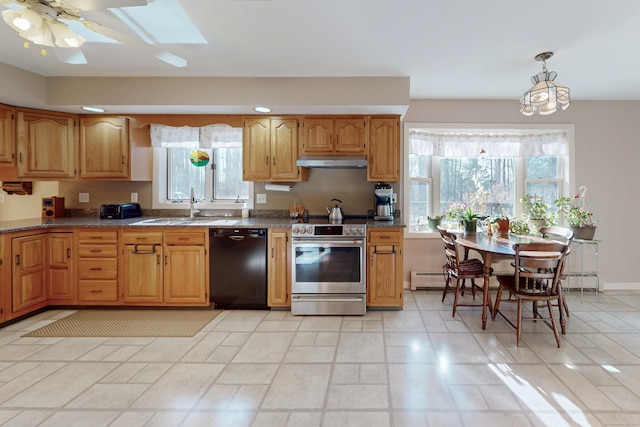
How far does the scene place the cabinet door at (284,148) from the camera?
3.73 meters

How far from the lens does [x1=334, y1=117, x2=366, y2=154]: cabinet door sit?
369 centimetres

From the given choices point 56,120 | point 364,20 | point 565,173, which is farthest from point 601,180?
point 56,120

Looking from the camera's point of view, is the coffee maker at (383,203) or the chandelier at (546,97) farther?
the coffee maker at (383,203)

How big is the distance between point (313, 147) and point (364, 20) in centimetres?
156

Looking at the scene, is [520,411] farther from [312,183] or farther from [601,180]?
[601,180]

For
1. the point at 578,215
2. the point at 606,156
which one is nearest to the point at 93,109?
the point at 578,215

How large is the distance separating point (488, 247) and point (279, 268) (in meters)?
2.01

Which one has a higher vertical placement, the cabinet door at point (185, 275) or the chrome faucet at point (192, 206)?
the chrome faucet at point (192, 206)

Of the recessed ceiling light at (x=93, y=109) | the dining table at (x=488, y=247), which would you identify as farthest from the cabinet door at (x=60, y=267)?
the dining table at (x=488, y=247)

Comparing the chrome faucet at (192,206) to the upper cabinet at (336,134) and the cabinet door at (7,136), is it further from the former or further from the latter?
the cabinet door at (7,136)

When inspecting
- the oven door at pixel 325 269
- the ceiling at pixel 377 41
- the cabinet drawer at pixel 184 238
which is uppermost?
the ceiling at pixel 377 41

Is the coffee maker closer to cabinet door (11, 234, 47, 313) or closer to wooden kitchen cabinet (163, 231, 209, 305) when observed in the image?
wooden kitchen cabinet (163, 231, 209, 305)

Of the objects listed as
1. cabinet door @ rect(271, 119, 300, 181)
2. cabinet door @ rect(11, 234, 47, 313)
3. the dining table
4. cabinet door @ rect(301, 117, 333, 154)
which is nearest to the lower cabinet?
cabinet door @ rect(11, 234, 47, 313)

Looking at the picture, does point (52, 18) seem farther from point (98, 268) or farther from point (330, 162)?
point (98, 268)
